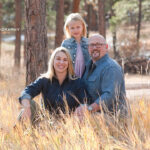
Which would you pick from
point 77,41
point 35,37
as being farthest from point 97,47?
point 35,37

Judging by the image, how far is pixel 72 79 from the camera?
3854mm

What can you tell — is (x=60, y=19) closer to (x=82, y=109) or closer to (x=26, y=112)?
(x=26, y=112)

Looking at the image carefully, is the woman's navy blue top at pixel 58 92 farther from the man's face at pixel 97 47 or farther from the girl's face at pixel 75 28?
the girl's face at pixel 75 28

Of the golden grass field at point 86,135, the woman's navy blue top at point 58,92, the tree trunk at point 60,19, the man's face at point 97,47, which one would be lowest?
the golden grass field at point 86,135

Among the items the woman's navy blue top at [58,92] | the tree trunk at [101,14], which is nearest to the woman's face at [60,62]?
the woman's navy blue top at [58,92]

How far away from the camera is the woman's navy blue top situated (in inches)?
151

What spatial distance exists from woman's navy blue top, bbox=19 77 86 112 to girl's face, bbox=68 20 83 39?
0.79 meters

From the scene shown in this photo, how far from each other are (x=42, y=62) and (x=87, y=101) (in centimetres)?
196

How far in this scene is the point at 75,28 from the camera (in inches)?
174

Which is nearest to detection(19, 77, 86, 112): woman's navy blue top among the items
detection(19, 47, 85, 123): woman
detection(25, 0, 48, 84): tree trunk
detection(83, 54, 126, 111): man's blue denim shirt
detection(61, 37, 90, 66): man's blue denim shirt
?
detection(19, 47, 85, 123): woman

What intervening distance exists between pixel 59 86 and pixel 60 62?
0.95 feet

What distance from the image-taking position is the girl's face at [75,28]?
4.38m

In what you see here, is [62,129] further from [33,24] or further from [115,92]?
[33,24]

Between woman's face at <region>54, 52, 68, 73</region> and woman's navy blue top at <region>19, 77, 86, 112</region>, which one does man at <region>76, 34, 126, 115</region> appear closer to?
woman's navy blue top at <region>19, 77, 86, 112</region>
